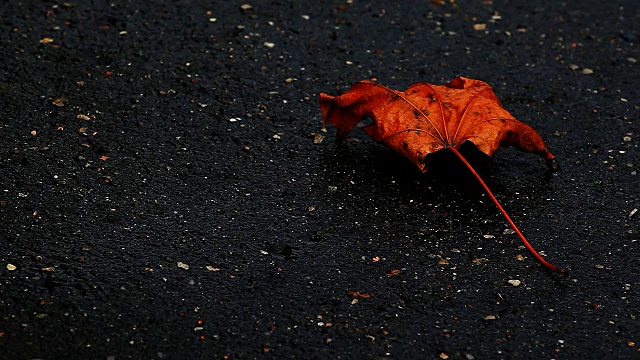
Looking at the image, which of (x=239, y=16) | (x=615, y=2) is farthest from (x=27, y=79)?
(x=615, y=2)

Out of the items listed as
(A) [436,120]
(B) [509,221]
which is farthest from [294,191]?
(B) [509,221]

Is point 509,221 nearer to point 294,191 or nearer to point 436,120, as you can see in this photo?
point 436,120

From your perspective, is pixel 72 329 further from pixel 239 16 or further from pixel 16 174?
pixel 239 16

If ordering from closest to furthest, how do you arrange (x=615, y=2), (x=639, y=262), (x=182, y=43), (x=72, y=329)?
(x=72, y=329), (x=639, y=262), (x=182, y=43), (x=615, y=2)

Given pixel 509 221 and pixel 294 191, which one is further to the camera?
pixel 294 191

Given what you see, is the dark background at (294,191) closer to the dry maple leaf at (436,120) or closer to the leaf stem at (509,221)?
the leaf stem at (509,221)

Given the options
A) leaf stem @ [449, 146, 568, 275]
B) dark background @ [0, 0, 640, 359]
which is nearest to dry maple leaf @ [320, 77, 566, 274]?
leaf stem @ [449, 146, 568, 275]

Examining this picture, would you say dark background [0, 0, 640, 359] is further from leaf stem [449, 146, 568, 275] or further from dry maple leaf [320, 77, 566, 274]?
dry maple leaf [320, 77, 566, 274]
